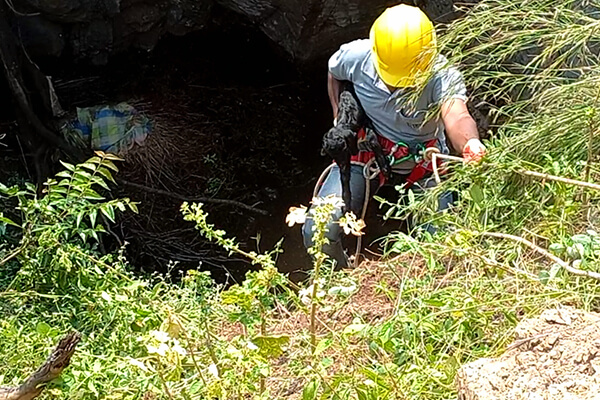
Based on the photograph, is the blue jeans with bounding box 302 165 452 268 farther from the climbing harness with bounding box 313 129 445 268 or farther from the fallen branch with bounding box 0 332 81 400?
the fallen branch with bounding box 0 332 81 400

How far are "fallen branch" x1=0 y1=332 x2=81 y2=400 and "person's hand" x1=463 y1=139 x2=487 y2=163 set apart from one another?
3.95 ft

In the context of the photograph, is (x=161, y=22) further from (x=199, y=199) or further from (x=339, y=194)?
(x=339, y=194)

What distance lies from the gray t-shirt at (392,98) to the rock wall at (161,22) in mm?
1577

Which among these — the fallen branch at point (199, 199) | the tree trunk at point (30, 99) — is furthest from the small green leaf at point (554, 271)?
the tree trunk at point (30, 99)

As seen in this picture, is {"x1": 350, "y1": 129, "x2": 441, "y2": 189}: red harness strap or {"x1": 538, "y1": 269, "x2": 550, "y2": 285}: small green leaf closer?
{"x1": 538, "y1": 269, "x2": 550, "y2": 285}: small green leaf

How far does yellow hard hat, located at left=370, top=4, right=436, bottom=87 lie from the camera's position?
99.8 inches

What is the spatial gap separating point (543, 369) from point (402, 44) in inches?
62.4

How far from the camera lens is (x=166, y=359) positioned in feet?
4.10

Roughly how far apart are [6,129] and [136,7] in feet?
3.44

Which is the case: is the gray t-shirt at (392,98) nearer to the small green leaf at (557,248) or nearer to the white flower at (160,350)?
the small green leaf at (557,248)

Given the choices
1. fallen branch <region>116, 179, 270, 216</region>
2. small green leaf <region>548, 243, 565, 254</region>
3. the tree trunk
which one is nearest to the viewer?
small green leaf <region>548, 243, 565, 254</region>

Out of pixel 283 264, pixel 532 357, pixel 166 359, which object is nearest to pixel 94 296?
pixel 166 359

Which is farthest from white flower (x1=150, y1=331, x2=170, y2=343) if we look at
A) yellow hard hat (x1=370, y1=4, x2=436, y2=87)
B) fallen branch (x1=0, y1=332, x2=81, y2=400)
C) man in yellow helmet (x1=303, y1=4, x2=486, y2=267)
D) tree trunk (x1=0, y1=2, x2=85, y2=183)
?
tree trunk (x1=0, y1=2, x2=85, y2=183)

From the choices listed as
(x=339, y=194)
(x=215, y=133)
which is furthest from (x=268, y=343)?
(x=215, y=133)
